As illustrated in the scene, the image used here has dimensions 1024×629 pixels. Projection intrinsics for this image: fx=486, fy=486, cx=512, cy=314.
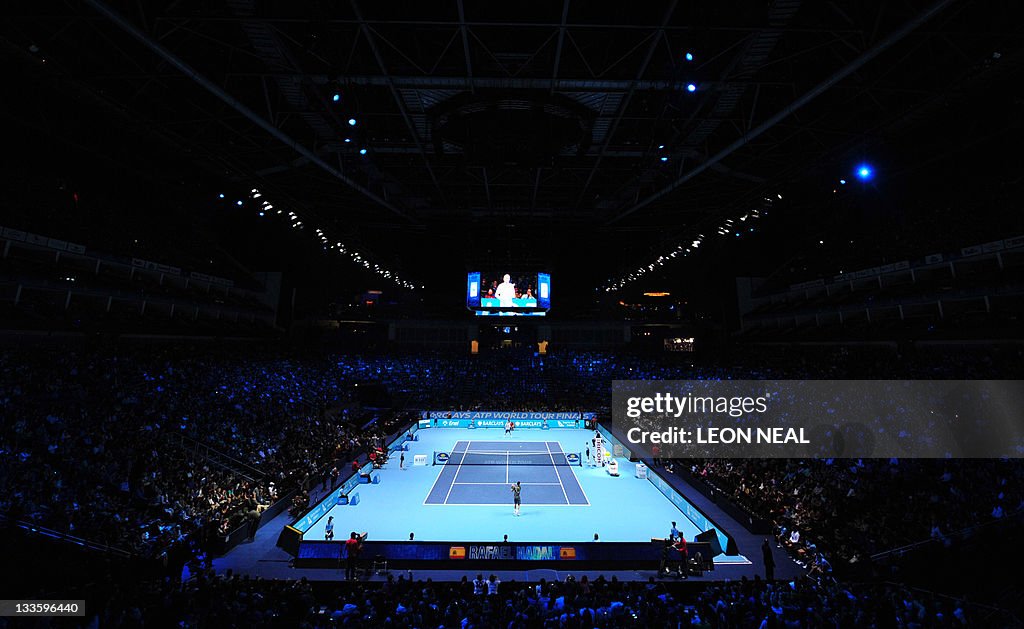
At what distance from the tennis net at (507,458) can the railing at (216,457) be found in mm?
10766

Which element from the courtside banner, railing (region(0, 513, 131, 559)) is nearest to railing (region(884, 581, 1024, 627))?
the courtside banner

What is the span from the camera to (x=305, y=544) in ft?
48.2

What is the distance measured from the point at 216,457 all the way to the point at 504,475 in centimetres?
1386

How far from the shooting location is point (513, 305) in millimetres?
36625

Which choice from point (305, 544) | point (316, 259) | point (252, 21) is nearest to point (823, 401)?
point (305, 544)

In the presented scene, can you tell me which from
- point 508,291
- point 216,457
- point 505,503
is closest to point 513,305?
point 508,291

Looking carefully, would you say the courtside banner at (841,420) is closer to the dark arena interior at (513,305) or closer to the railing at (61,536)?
the dark arena interior at (513,305)

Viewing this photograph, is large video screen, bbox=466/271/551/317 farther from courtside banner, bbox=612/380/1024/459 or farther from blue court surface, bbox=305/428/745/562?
courtside banner, bbox=612/380/1024/459

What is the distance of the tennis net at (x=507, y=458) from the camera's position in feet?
97.4

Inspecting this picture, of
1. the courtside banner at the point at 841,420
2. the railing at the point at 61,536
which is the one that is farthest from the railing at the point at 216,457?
the courtside banner at the point at 841,420

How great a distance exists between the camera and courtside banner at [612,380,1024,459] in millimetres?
17889

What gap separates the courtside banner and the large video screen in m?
12.0

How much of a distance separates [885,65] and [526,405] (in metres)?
36.0

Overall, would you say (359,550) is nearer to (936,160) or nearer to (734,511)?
(734,511)
